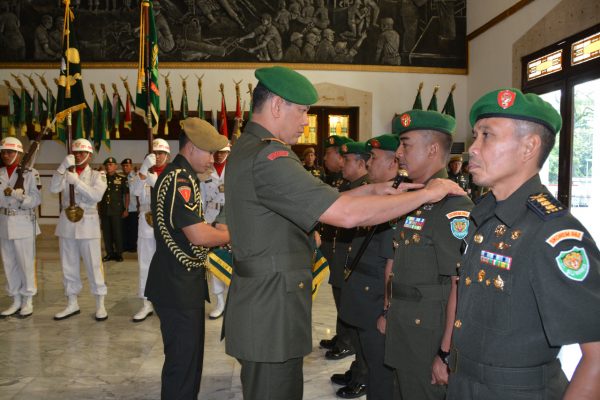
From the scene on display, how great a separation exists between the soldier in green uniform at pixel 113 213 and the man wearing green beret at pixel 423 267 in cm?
760

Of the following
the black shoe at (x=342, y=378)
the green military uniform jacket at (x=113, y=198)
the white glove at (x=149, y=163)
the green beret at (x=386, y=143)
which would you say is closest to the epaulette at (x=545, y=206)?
the green beret at (x=386, y=143)

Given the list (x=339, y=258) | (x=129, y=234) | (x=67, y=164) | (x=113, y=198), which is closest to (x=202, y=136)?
(x=339, y=258)

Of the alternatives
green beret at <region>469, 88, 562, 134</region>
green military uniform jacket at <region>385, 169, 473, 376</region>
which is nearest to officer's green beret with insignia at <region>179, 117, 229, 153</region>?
green military uniform jacket at <region>385, 169, 473, 376</region>

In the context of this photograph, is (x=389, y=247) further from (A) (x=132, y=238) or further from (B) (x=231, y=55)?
(B) (x=231, y=55)

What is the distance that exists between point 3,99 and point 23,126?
1558 mm

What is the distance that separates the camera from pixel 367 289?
283 cm

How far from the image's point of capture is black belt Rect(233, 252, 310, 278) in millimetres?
1780

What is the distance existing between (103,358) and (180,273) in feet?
5.90

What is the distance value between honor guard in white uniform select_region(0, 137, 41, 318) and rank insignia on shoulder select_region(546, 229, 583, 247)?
5.36 metres

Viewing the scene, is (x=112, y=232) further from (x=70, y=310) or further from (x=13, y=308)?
(x=70, y=310)

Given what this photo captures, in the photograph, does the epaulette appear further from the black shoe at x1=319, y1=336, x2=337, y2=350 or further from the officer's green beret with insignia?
A: the black shoe at x1=319, y1=336, x2=337, y2=350

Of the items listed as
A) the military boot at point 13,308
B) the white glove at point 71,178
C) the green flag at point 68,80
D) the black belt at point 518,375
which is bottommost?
the military boot at point 13,308

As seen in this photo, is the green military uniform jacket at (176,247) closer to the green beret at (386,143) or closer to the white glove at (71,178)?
the green beret at (386,143)

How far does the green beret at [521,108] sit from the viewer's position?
1320 mm
